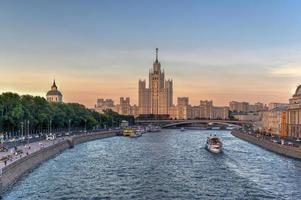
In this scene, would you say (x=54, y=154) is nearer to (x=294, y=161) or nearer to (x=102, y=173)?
(x=102, y=173)

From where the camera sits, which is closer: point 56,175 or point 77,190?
point 77,190

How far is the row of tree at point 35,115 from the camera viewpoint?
295 feet

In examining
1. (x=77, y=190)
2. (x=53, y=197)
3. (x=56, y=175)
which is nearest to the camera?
(x=53, y=197)

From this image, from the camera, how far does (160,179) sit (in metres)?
52.2

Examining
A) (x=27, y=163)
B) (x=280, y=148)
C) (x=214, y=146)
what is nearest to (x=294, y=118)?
(x=280, y=148)

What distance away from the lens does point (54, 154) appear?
7625 cm

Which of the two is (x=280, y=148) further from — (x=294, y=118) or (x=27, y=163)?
(x=27, y=163)

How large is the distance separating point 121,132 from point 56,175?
102304mm

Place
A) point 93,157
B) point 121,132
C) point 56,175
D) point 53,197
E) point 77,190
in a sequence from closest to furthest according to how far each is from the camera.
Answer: point 53,197, point 77,190, point 56,175, point 93,157, point 121,132

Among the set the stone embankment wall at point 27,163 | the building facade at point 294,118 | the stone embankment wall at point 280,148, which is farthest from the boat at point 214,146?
the stone embankment wall at point 27,163

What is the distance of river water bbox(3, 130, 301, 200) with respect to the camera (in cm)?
4344

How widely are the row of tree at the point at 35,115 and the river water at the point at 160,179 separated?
1963 centimetres

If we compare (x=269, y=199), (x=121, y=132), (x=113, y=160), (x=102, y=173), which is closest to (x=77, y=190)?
(x=102, y=173)

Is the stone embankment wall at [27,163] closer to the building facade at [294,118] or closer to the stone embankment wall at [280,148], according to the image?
the stone embankment wall at [280,148]
